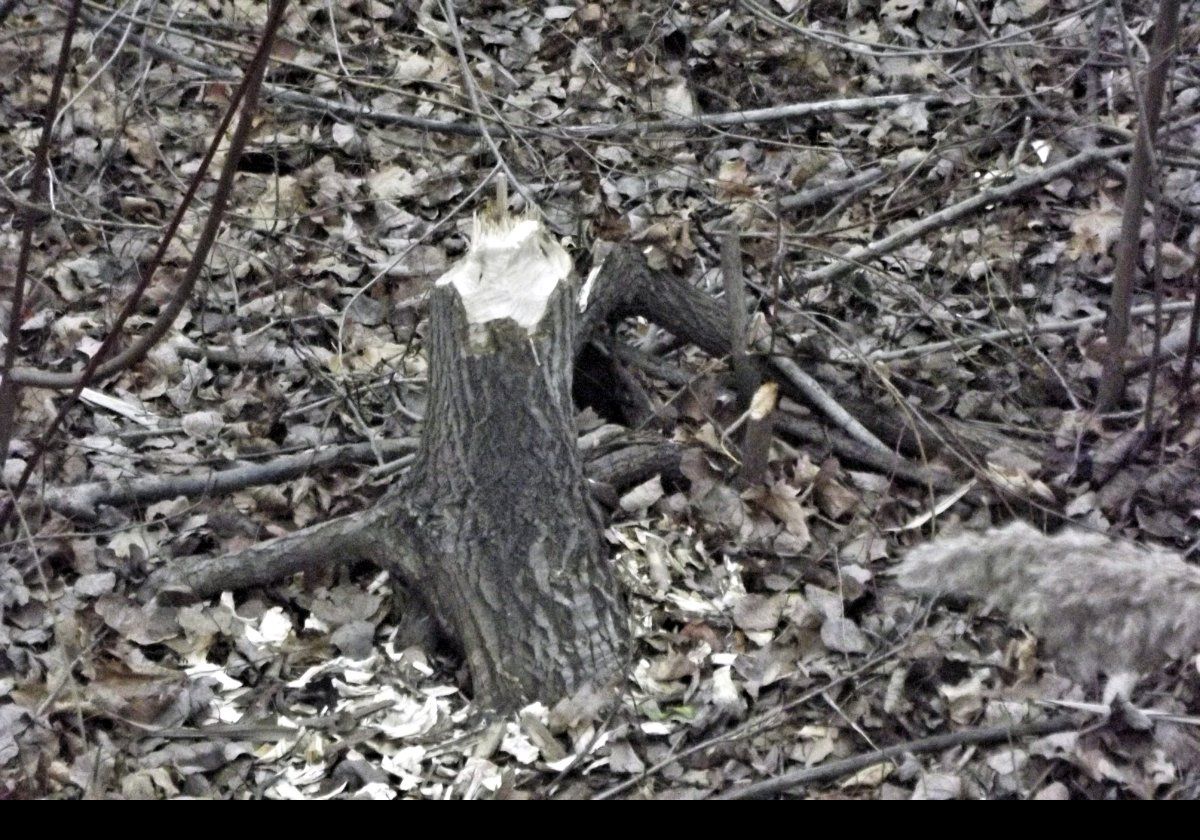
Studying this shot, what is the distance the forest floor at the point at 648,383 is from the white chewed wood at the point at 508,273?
3.37ft

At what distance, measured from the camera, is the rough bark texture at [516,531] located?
11.2ft

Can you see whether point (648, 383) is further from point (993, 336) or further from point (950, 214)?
point (950, 214)

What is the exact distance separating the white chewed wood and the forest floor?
1.03 m

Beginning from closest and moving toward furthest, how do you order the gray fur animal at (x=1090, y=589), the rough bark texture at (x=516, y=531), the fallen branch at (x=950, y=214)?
the gray fur animal at (x=1090, y=589)
the rough bark texture at (x=516, y=531)
the fallen branch at (x=950, y=214)

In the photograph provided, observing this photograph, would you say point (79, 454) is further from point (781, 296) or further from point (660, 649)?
point (781, 296)

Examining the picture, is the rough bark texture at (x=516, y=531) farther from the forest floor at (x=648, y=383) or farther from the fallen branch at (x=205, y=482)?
the fallen branch at (x=205, y=482)

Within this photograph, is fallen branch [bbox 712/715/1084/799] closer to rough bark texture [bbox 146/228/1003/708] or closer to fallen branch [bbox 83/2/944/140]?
rough bark texture [bbox 146/228/1003/708]

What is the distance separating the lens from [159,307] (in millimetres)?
5562

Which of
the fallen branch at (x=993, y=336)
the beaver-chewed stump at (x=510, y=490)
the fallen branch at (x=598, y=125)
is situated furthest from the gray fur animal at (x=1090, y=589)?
the fallen branch at (x=598, y=125)

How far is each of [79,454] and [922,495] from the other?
314 centimetres

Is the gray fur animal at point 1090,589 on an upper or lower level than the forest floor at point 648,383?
upper

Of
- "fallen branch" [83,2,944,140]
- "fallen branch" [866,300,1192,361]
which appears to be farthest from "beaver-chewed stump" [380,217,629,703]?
"fallen branch" [83,2,944,140]

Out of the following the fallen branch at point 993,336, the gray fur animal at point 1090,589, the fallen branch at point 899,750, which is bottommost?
the fallen branch at point 899,750
